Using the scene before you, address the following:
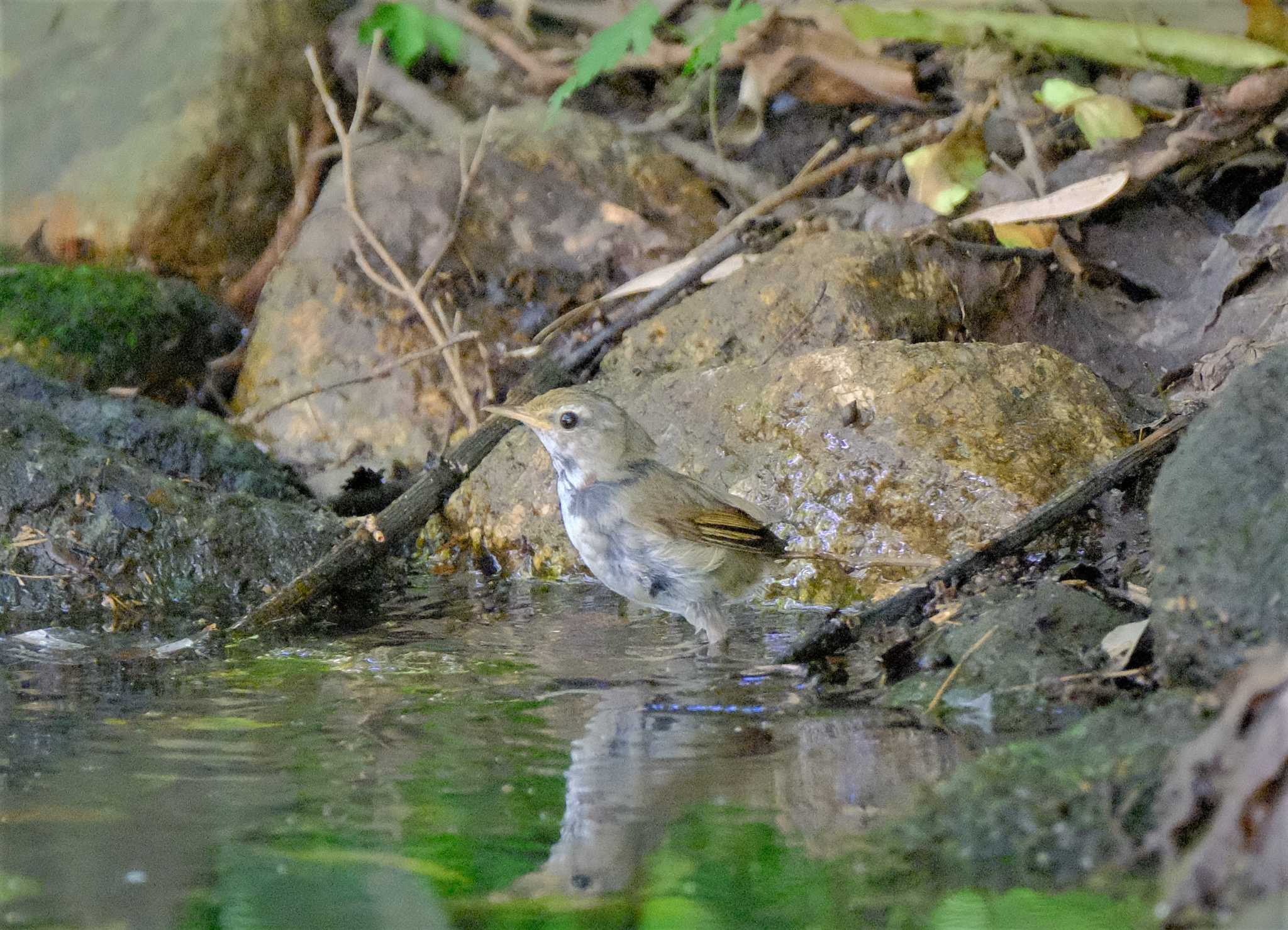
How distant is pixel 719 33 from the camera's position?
7930mm

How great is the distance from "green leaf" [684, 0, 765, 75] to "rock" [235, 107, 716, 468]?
77cm

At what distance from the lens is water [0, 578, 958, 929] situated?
8.70ft

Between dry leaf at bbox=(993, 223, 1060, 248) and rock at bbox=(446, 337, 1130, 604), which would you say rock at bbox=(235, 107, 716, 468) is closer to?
dry leaf at bbox=(993, 223, 1060, 248)

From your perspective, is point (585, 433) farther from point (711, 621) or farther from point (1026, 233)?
point (1026, 233)

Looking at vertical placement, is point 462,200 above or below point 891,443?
above

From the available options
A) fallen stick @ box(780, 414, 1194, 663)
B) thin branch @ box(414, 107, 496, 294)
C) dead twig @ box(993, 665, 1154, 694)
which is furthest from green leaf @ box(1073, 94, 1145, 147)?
dead twig @ box(993, 665, 1154, 694)

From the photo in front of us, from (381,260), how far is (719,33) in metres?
2.44

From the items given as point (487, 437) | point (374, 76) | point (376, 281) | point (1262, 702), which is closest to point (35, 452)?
point (487, 437)

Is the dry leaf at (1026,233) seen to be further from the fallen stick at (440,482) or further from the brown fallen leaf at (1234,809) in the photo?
the brown fallen leaf at (1234,809)

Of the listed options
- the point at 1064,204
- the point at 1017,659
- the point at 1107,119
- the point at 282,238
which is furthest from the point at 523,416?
the point at 282,238

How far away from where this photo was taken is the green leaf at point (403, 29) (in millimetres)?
9133

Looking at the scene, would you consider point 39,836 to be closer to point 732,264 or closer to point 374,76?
point 732,264

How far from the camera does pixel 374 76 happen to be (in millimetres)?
9391

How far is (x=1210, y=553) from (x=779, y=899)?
143 cm
